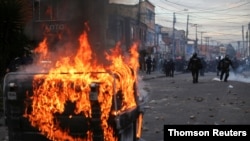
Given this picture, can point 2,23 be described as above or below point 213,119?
above

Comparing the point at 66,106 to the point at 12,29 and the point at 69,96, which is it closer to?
the point at 69,96

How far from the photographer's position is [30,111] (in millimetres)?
5812

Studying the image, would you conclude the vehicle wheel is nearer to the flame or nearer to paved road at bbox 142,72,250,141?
the flame

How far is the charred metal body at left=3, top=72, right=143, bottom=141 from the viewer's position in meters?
5.54

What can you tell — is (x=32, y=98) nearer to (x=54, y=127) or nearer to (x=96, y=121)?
(x=54, y=127)

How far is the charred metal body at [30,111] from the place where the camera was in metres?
5.54

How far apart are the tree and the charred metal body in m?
5.02

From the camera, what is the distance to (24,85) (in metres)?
5.76

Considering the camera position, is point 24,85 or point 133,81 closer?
point 24,85

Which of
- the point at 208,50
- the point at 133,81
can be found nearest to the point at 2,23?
the point at 133,81

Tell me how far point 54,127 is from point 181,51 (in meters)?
91.1

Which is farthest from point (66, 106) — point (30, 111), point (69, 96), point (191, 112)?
point (191, 112)

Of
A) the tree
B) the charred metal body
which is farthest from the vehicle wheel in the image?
the tree

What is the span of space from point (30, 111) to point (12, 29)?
5.50 meters
